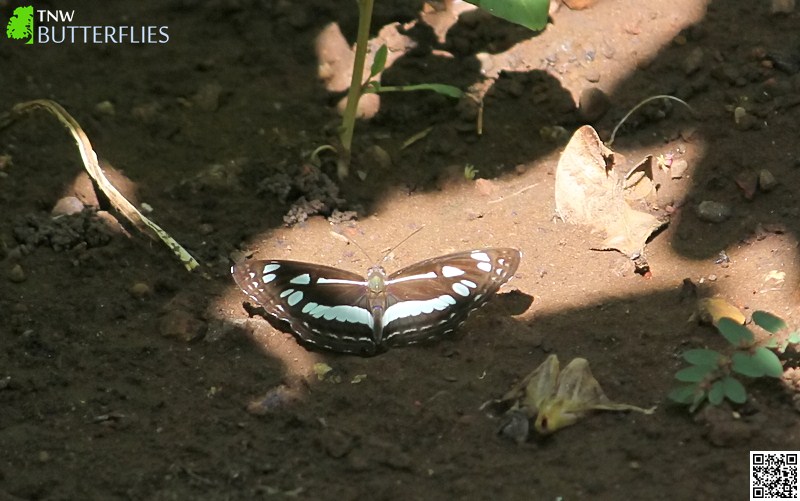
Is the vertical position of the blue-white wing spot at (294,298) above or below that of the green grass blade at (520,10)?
below

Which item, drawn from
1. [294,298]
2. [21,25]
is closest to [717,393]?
[294,298]

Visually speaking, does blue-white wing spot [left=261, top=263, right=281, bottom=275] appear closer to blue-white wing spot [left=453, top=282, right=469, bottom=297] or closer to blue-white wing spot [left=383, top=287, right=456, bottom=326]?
blue-white wing spot [left=383, top=287, right=456, bottom=326]

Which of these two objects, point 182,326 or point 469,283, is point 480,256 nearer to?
point 469,283

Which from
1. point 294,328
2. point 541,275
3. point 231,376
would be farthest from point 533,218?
point 231,376

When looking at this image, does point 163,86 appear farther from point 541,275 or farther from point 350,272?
point 541,275

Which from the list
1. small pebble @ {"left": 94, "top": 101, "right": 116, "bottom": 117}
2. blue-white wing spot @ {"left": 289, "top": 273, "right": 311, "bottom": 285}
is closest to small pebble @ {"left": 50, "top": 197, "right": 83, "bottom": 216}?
small pebble @ {"left": 94, "top": 101, "right": 116, "bottom": 117}

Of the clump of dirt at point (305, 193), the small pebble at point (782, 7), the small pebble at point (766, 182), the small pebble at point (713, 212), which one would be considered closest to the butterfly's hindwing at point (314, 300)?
the clump of dirt at point (305, 193)

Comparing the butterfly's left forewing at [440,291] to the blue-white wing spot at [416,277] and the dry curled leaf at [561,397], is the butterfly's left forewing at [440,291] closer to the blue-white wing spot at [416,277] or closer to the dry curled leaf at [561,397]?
the blue-white wing spot at [416,277]
